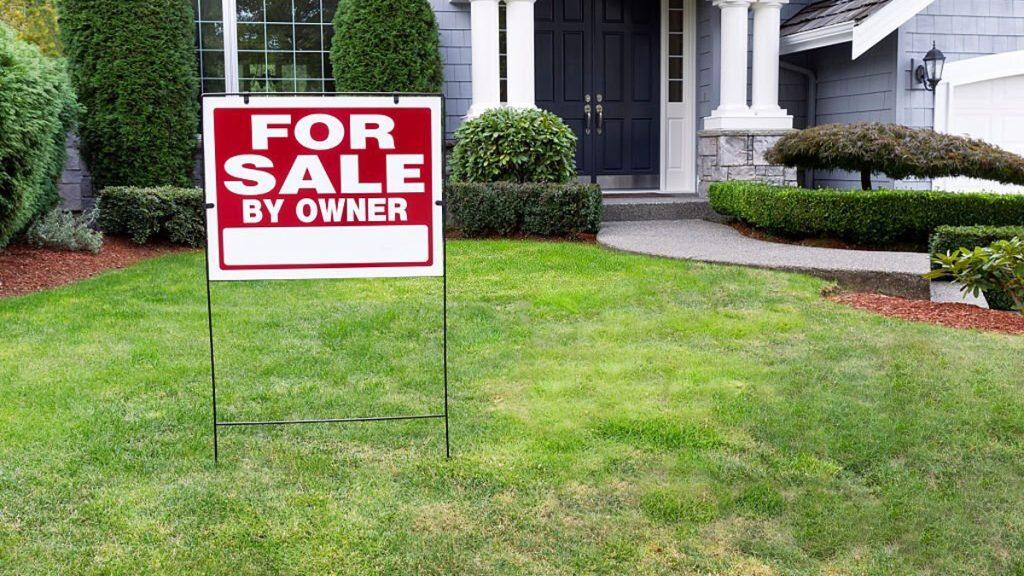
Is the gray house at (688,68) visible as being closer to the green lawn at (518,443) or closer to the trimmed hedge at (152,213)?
the trimmed hedge at (152,213)

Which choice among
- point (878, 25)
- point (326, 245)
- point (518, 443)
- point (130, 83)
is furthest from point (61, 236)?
point (878, 25)

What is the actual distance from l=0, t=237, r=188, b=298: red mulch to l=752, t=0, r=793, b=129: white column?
654 centimetres

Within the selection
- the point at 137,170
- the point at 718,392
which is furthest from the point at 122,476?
the point at 137,170

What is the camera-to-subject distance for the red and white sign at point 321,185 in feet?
11.7

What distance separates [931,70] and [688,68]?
9.29 feet

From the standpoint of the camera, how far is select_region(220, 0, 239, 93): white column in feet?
37.6

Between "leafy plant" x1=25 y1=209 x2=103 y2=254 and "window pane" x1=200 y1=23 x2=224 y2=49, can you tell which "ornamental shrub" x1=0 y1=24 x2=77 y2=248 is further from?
"window pane" x1=200 y1=23 x2=224 y2=49

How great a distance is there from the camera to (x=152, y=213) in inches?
Result: 369

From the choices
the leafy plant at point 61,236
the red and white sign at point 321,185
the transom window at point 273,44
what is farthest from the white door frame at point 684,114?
the red and white sign at point 321,185

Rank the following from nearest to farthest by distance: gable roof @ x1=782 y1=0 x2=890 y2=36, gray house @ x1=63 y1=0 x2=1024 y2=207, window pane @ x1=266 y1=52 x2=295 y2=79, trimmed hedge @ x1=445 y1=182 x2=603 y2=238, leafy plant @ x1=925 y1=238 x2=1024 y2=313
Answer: leafy plant @ x1=925 y1=238 x2=1024 y2=313
trimmed hedge @ x1=445 y1=182 x2=603 y2=238
gable roof @ x1=782 y1=0 x2=890 y2=36
gray house @ x1=63 y1=0 x2=1024 y2=207
window pane @ x1=266 y1=52 x2=295 y2=79

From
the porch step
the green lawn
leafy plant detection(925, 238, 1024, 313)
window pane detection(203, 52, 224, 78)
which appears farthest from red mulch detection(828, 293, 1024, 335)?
window pane detection(203, 52, 224, 78)

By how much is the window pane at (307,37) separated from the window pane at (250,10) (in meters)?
0.44

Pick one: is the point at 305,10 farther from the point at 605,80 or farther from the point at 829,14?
Result: the point at 829,14

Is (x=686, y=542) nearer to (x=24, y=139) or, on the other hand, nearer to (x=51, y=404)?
(x=51, y=404)
